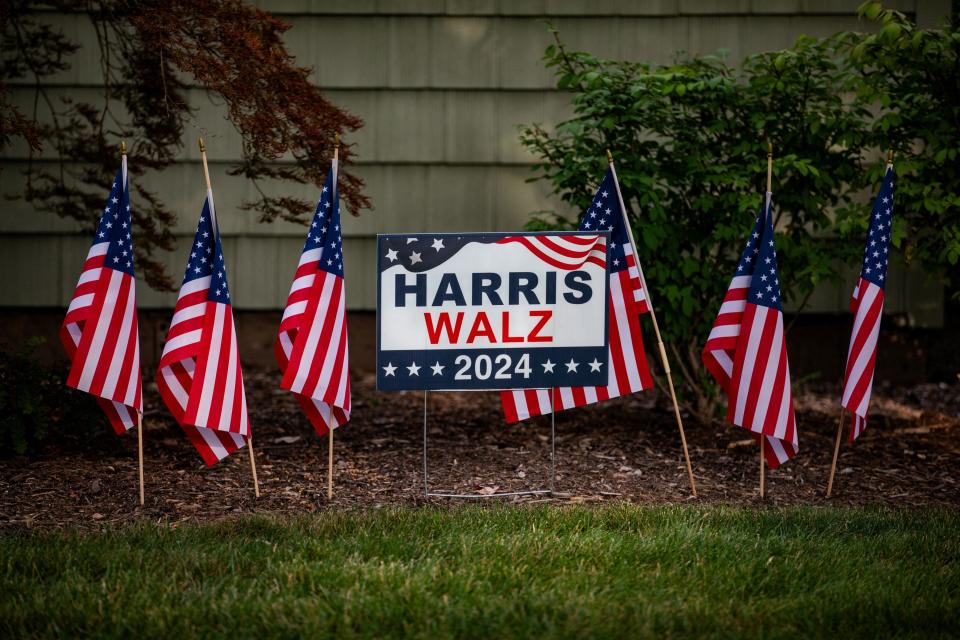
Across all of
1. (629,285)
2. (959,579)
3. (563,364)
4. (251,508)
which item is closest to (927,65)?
(629,285)

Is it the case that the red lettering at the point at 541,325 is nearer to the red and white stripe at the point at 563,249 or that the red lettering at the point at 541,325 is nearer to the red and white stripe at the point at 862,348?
the red and white stripe at the point at 563,249

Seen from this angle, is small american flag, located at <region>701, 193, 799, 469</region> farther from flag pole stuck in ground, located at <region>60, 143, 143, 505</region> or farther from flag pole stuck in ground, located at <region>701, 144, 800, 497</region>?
flag pole stuck in ground, located at <region>60, 143, 143, 505</region>

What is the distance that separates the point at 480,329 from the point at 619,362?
85 centimetres

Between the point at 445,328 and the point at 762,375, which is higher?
the point at 445,328

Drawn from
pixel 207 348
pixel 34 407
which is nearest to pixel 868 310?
pixel 207 348

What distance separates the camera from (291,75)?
5492mm

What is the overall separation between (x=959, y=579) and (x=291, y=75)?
432 cm

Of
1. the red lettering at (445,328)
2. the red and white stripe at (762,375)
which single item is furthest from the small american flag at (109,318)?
the red and white stripe at (762,375)

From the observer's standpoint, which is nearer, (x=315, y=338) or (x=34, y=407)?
(x=315, y=338)

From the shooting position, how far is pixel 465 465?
5.65 m

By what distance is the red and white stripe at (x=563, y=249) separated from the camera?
197 inches

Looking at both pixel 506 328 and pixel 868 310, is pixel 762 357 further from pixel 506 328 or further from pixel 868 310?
pixel 506 328

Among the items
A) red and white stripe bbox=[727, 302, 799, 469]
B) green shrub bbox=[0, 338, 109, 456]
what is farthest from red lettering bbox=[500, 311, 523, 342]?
green shrub bbox=[0, 338, 109, 456]

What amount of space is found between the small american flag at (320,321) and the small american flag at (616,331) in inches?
37.8
